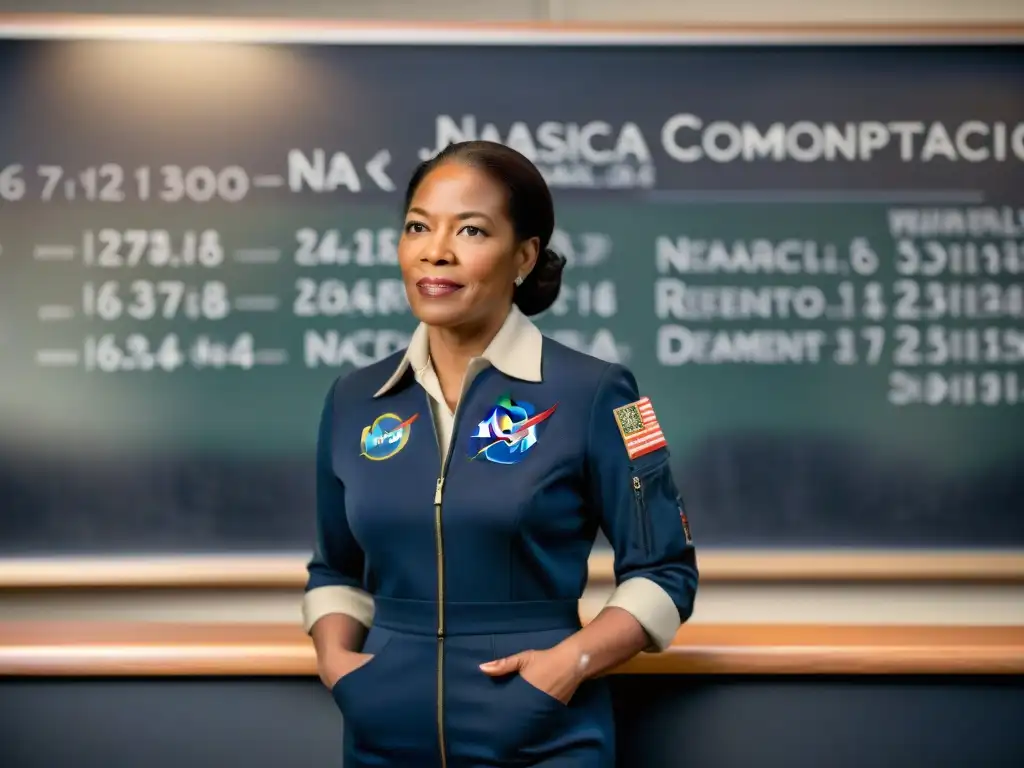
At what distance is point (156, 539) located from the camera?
179 cm

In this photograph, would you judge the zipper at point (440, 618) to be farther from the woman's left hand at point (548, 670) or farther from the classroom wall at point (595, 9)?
the classroom wall at point (595, 9)

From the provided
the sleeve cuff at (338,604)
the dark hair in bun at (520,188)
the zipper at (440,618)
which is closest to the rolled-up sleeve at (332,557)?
the sleeve cuff at (338,604)

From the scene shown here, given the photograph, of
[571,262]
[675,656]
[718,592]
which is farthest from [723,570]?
[571,262]

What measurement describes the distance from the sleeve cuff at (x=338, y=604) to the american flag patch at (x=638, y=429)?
0.38 metres

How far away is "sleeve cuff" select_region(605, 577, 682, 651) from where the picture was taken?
3.46 feet

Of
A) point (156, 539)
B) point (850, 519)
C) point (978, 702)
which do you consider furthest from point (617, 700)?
point (156, 539)

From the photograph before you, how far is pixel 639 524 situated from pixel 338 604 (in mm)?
377

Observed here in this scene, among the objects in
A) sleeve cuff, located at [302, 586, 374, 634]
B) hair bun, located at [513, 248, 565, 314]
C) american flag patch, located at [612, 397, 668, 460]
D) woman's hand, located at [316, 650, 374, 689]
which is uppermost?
hair bun, located at [513, 248, 565, 314]

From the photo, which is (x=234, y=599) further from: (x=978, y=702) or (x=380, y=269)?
(x=978, y=702)

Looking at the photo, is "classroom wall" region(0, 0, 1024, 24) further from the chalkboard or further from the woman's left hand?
the woman's left hand

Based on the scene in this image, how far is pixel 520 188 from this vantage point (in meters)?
1.08

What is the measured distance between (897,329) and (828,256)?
176 mm

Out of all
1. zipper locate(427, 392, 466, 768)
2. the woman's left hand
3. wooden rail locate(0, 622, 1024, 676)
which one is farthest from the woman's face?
wooden rail locate(0, 622, 1024, 676)

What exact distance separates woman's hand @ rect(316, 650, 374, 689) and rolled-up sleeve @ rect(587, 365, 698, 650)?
0.28m
